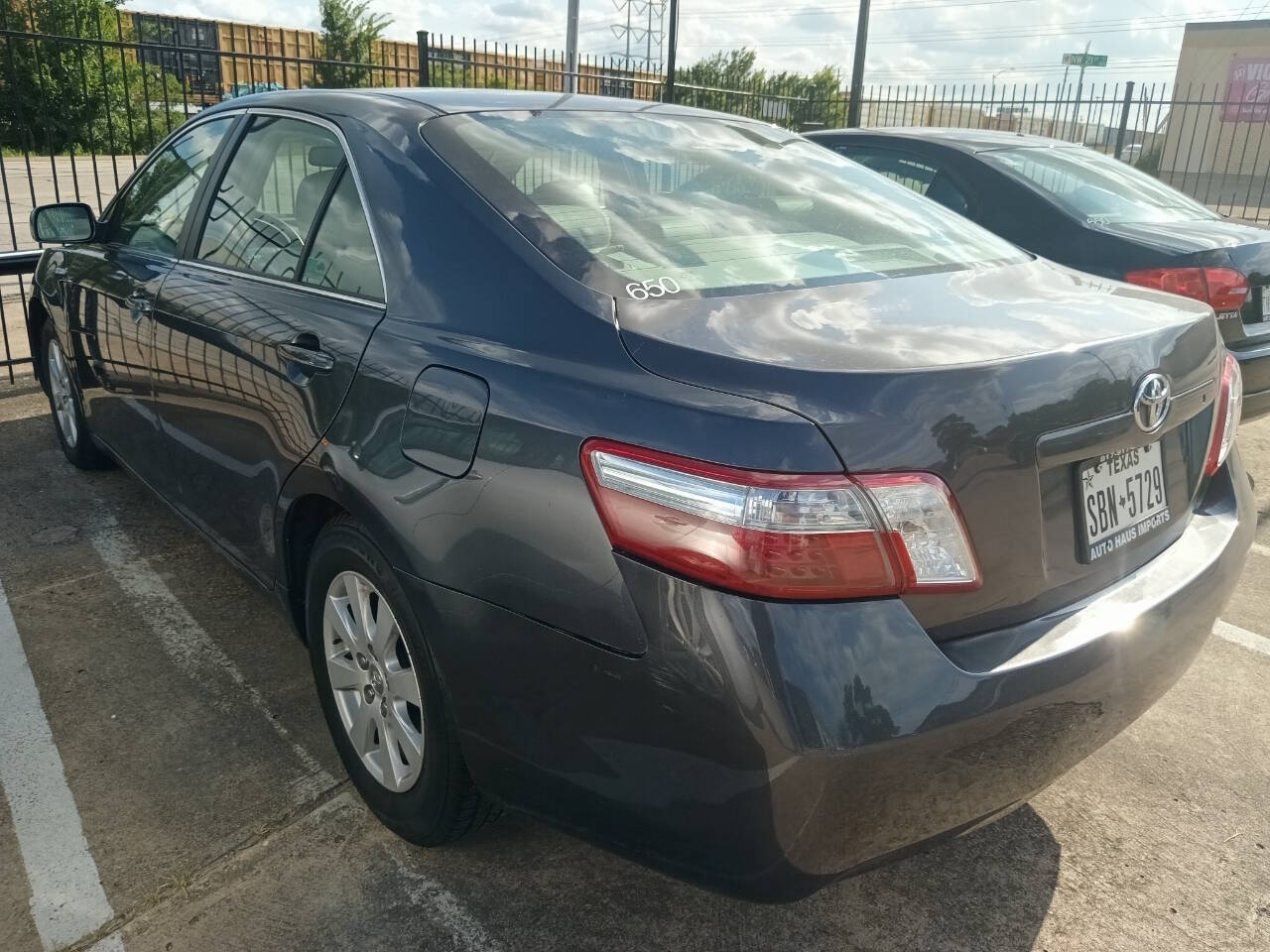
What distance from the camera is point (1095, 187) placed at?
17.6ft

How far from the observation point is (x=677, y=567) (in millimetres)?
1631

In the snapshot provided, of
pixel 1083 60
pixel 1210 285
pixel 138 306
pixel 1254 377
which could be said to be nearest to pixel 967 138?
pixel 1210 285

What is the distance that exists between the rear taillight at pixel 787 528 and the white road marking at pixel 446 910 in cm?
100

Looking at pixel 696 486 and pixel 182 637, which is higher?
pixel 696 486

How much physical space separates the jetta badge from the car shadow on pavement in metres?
0.92

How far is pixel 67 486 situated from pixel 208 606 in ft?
5.12

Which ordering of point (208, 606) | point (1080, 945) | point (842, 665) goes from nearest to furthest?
point (842, 665) → point (1080, 945) → point (208, 606)

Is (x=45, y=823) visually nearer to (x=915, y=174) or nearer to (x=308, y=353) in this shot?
(x=308, y=353)

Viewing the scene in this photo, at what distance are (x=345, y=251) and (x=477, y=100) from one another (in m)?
0.60

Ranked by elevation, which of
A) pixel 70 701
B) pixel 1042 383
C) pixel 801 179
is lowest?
pixel 70 701

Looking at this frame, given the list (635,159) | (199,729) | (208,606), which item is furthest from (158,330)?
(635,159)

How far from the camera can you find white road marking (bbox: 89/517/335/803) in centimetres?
275

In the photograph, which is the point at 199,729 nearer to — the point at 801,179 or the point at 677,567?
the point at 677,567

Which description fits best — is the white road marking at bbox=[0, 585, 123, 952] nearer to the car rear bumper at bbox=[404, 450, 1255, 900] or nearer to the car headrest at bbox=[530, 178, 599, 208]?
the car rear bumper at bbox=[404, 450, 1255, 900]
